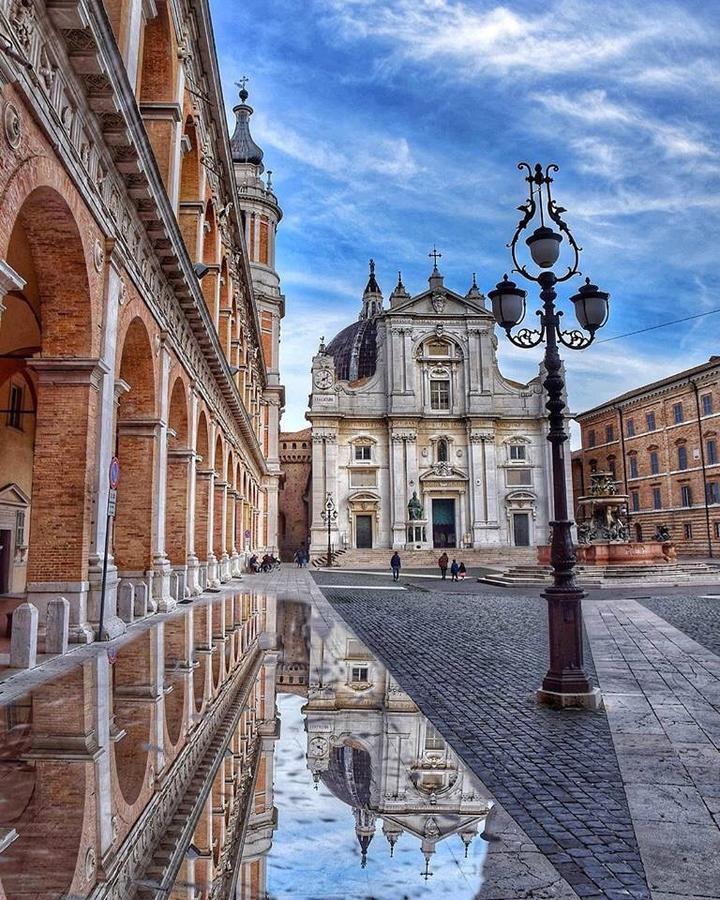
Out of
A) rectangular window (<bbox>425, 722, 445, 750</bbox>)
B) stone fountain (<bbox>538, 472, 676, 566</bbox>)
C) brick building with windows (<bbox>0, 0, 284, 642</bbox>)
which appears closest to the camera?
rectangular window (<bbox>425, 722, 445, 750</bbox>)

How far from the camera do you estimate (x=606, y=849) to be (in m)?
3.23

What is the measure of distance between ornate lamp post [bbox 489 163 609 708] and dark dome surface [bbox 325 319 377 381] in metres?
57.3

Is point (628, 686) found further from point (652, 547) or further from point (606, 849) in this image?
point (652, 547)

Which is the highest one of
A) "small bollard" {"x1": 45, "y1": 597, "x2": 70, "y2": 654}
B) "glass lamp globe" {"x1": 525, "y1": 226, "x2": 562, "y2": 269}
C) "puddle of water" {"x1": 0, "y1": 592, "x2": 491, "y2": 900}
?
"glass lamp globe" {"x1": 525, "y1": 226, "x2": 562, "y2": 269}

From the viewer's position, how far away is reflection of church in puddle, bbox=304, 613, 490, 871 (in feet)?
11.3

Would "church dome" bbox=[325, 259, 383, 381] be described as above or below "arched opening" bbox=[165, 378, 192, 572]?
above

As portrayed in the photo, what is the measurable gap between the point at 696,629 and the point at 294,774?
9.91 metres

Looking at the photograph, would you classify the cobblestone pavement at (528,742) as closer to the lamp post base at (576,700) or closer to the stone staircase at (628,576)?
the lamp post base at (576,700)

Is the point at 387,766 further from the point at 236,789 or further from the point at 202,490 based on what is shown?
the point at 202,490

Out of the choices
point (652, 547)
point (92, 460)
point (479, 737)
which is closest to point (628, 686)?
point (479, 737)

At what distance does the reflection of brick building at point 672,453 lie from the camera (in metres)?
44.7

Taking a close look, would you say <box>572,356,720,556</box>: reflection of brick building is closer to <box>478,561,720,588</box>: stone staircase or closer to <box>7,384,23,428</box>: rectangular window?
<box>478,561,720,588</box>: stone staircase

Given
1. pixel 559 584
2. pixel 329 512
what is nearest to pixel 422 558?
pixel 329 512

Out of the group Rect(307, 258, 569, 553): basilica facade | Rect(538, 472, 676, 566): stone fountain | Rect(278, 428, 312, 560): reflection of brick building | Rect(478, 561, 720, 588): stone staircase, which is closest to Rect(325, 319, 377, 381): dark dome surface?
Rect(278, 428, 312, 560): reflection of brick building
